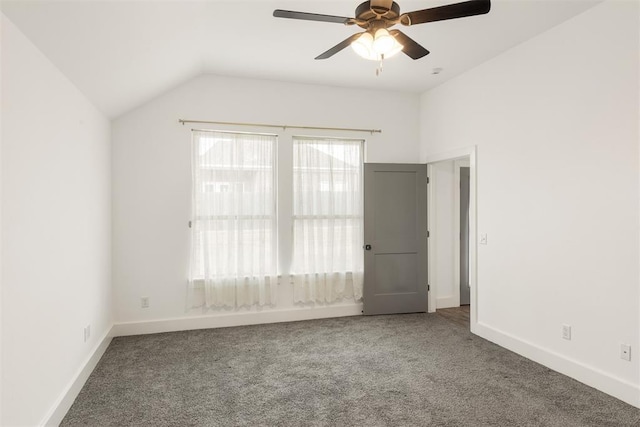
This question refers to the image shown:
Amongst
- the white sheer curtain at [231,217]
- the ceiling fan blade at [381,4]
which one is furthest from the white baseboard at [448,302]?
the ceiling fan blade at [381,4]

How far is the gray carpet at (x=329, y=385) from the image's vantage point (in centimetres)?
249

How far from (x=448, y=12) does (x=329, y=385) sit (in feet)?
9.07

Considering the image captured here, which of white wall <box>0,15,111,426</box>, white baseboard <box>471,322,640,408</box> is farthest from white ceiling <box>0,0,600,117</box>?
white baseboard <box>471,322,640,408</box>

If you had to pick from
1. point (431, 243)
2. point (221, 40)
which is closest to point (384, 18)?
point (221, 40)

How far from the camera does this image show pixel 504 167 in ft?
12.4

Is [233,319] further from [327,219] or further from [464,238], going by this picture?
[464,238]

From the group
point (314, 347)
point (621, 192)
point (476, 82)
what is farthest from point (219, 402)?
point (476, 82)

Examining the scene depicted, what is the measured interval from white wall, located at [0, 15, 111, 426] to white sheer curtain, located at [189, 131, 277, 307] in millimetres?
1210

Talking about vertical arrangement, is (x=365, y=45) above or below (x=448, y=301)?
above

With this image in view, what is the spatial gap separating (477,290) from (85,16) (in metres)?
4.26

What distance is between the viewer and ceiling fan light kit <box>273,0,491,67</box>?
2.09m

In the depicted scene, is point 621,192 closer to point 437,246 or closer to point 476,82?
point 476,82

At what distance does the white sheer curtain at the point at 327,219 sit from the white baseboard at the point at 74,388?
2.18 m

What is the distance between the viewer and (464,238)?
5473 millimetres
